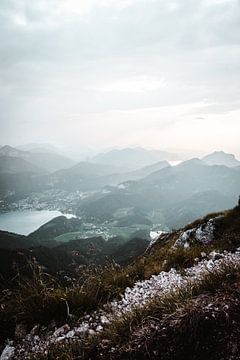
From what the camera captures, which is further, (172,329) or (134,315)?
(134,315)

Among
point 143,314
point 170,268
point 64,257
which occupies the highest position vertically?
point 143,314

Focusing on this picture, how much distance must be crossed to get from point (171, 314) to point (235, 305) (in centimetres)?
104

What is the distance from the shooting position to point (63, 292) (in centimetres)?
780

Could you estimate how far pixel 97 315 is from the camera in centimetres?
734

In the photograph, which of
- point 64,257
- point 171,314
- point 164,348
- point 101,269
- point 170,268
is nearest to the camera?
point 164,348

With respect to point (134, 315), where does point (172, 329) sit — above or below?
above

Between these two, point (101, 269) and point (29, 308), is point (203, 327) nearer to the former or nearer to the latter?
point (29, 308)

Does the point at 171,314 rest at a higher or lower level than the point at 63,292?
higher

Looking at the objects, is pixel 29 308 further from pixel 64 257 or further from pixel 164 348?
pixel 64 257

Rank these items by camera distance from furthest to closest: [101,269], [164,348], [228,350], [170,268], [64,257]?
[64,257]
[170,268]
[101,269]
[164,348]
[228,350]

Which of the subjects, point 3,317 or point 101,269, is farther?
point 101,269

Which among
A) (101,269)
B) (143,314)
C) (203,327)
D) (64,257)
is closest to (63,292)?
(101,269)

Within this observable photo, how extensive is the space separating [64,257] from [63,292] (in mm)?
182258

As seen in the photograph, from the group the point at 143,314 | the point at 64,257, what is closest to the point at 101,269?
the point at 143,314
